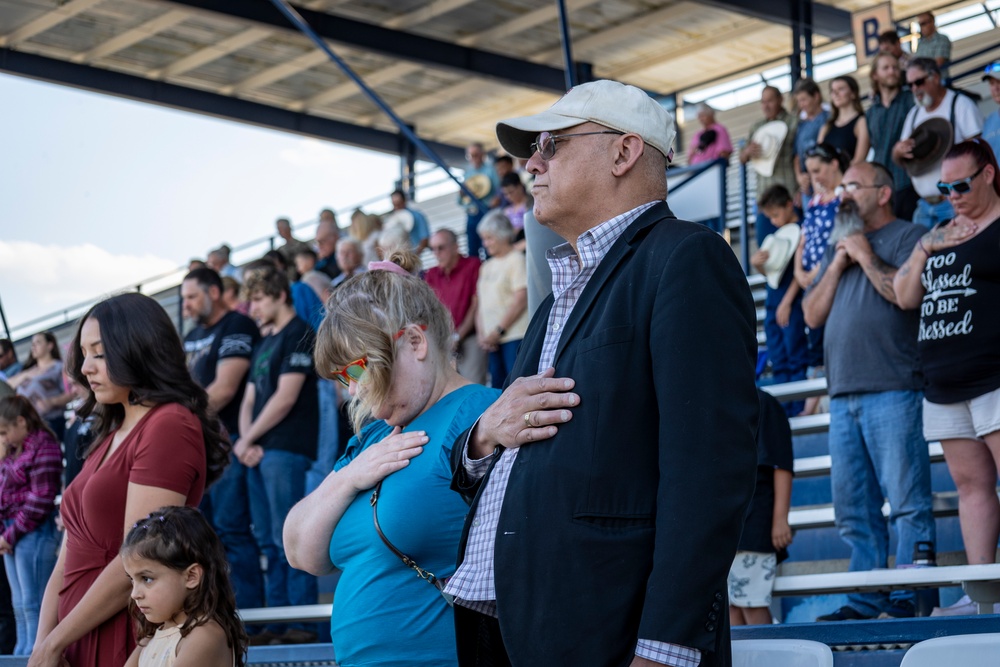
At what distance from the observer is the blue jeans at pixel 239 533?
5562 mm

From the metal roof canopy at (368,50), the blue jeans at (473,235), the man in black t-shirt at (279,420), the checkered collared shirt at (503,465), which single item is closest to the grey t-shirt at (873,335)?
the man in black t-shirt at (279,420)

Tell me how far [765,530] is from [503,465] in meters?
2.63

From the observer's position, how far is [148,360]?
10.4 feet

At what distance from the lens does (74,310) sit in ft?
60.9

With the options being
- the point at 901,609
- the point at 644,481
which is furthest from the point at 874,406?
the point at 644,481

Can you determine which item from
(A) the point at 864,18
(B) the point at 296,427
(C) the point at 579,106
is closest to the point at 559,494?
(C) the point at 579,106

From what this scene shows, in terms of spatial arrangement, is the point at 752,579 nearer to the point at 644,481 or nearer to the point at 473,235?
the point at 644,481

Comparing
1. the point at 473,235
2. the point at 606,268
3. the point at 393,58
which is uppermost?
the point at 393,58

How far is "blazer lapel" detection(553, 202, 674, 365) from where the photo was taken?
1927 millimetres

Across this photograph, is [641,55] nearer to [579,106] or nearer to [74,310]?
[74,310]

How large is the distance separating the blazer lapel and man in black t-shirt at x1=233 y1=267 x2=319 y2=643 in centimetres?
369

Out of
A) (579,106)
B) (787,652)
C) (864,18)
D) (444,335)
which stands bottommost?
(787,652)

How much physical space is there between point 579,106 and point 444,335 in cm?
72

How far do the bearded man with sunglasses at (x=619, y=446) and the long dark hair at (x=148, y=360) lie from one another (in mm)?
1437
